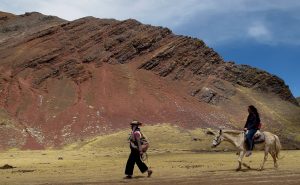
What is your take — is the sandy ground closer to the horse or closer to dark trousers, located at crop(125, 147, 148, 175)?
dark trousers, located at crop(125, 147, 148, 175)

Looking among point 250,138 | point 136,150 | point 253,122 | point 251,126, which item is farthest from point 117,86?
point 136,150

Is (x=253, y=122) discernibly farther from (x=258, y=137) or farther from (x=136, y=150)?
(x=136, y=150)

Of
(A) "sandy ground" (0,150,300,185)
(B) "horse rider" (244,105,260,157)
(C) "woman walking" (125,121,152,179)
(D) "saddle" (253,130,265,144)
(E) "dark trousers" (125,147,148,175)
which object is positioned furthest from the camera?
(D) "saddle" (253,130,265,144)

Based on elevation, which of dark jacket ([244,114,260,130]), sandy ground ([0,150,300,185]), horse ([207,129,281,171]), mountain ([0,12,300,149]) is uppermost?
mountain ([0,12,300,149])

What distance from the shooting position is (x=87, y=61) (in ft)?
292

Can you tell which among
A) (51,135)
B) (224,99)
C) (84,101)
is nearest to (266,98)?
(224,99)

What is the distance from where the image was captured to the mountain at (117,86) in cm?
7138

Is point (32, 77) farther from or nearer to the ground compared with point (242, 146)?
farther from the ground

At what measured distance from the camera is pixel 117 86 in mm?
82188

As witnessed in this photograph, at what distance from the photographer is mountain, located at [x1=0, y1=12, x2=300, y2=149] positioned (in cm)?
7138

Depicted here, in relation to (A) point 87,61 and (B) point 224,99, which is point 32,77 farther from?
(B) point 224,99

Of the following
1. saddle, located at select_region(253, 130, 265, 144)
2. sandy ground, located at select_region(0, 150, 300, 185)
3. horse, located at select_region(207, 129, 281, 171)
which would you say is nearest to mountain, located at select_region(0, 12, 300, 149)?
sandy ground, located at select_region(0, 150, 300, 185)

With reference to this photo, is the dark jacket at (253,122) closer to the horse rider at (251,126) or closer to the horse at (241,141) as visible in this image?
the horse rider at (251,126)

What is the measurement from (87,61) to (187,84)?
58.4 ft
